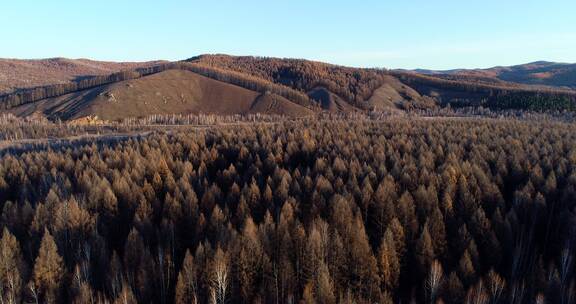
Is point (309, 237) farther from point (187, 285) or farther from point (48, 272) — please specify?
point (48, 272)

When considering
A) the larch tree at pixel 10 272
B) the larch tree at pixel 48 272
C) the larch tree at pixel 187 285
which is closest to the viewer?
the larch tree at pixel 187 285

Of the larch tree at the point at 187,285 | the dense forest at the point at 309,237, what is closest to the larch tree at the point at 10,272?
the dense forest at the point at 309,237

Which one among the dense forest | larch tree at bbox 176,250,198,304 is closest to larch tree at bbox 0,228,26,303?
the dense forest

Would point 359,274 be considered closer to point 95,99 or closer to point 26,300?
point 26,300

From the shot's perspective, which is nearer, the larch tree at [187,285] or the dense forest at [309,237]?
the larch tree at [187,285]

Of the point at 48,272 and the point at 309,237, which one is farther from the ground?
the point at 309,237

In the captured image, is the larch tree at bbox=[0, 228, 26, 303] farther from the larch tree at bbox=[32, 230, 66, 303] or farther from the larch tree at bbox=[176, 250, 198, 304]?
the larch tree at bbox=[176, 250, 198, 304]

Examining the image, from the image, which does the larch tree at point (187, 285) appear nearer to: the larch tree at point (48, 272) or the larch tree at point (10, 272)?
the larch tree at point (48, 272)

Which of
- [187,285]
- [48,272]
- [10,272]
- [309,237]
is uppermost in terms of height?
[309,237]

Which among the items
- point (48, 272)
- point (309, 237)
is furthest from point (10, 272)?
point (309, 237)

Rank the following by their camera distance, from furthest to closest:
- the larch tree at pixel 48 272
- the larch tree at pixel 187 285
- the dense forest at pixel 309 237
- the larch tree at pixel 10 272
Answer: the larch tree at pixel 48 272
the dense forest at pixel 309 237
the larch tree at pixel 10 272
the larch tree at pixel 187 285
